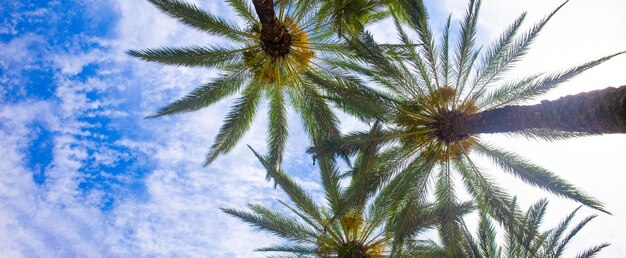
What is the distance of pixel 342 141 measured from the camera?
860 centimetres

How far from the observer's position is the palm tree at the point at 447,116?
834 centimetres

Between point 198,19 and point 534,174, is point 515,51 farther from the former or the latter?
point 198,19

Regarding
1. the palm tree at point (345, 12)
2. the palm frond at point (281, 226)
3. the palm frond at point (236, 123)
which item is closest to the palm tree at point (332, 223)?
the palm frond at point (281, 226)

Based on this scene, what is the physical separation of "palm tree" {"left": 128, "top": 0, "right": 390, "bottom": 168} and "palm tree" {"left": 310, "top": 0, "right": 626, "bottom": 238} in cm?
143

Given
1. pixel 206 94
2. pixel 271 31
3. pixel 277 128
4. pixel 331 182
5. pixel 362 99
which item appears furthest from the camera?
pixel 277 128

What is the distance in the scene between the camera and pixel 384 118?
8586 millimetres

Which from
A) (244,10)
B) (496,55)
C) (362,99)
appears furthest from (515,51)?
(244,10)

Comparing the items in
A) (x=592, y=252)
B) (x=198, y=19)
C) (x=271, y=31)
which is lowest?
(x=592, y=252)

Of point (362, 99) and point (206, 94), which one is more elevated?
Result: point (206, 94)

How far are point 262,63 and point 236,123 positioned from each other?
1563 millimetres

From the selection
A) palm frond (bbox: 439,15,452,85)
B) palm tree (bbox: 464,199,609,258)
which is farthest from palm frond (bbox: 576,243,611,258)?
palm frond (bbox: 439,15,452,85)

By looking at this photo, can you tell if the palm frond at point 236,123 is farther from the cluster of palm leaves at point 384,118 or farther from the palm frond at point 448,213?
the palm frond at point 448,213

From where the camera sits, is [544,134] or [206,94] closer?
[544,134]

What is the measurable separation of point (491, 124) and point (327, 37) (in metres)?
4.53
